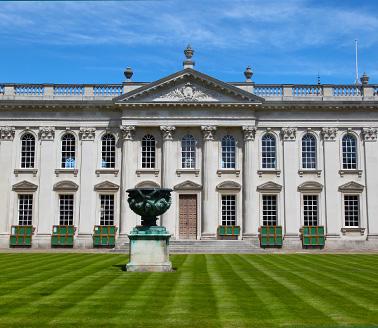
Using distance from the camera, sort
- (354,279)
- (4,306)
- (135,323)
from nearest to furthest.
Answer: (135,323) → (4,306) → (354,279)

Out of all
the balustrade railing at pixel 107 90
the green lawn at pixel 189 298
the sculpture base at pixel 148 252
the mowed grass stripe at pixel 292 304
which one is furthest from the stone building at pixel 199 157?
the mowed grass stripe at pixel 292 304

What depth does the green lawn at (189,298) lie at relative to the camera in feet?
38.7

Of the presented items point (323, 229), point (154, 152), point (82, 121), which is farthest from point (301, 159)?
point (82, 121)

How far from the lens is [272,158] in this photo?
146 ft

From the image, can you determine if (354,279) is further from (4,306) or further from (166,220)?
(166,220)

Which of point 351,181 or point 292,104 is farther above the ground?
point 292,104

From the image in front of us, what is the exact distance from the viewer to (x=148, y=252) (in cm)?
2173

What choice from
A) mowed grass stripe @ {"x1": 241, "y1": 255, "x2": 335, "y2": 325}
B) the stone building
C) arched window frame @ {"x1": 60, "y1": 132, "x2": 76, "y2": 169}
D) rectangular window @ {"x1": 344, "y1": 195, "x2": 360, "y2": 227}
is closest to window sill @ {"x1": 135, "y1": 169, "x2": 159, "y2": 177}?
the stone building

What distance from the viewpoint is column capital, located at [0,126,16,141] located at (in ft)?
147

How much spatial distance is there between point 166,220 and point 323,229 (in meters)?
12.3

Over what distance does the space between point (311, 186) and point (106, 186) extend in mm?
16288

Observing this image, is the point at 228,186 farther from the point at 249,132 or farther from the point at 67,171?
the point at 67,171

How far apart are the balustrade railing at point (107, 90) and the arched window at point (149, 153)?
4.46 m

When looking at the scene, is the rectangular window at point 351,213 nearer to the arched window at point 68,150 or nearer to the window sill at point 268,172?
the window sill at point 268,172
